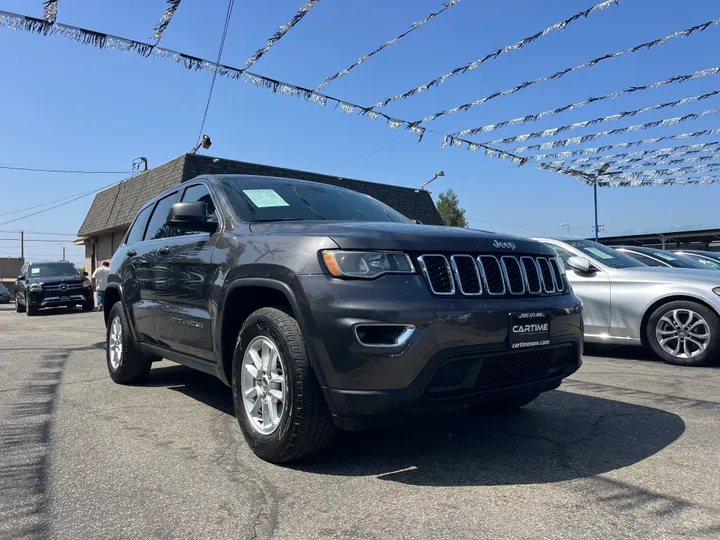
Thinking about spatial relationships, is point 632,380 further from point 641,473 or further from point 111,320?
point 111,320

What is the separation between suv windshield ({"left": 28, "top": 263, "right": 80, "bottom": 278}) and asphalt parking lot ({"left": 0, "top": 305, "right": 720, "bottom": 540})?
50.0 ft

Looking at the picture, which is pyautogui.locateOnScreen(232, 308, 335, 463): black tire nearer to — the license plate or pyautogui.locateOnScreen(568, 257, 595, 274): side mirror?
the license plate

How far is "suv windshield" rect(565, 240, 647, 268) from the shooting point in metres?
7.20

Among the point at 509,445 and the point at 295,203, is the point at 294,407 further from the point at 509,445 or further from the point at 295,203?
the point at 295,203

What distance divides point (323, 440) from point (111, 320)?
373 centimetres

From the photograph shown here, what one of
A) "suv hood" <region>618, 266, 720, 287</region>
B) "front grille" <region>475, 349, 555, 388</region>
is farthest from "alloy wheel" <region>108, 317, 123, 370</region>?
"suv hood" <region>618, 266, 720, 287</region>

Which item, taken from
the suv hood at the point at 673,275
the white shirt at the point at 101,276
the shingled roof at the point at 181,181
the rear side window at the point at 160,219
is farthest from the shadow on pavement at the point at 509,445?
the shingled roof at the point at 181,181

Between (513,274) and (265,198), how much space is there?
6.01 ft

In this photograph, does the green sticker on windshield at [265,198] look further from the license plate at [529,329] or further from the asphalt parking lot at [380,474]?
the license plate at [529,329]

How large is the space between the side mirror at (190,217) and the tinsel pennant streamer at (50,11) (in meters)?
4.52

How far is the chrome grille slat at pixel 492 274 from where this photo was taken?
3.10 m

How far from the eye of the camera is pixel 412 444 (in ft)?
11.5

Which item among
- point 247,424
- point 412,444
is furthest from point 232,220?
point 412,444

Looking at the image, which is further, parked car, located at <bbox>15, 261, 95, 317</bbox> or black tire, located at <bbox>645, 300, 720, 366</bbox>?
parked car, located at <bbox>15, 261, 95, 317</bbox>
